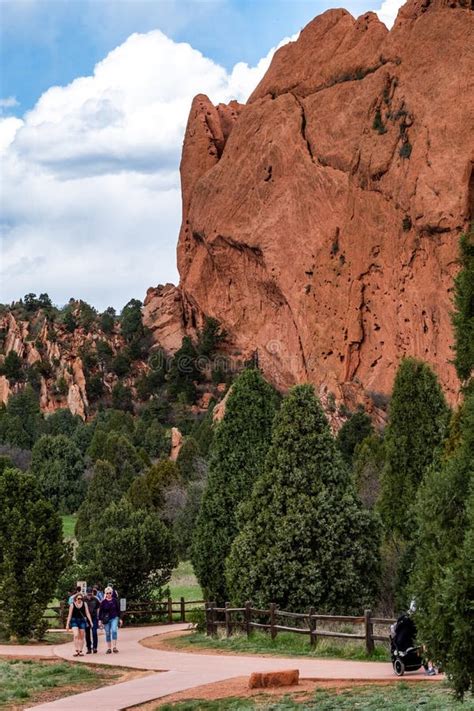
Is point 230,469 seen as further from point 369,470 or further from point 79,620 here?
point 369,470

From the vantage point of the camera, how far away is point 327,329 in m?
96.7

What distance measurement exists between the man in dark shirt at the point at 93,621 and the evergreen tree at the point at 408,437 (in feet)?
27.2

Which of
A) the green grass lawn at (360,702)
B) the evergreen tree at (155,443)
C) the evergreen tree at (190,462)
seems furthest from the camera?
the evergreen tree at (155,443)

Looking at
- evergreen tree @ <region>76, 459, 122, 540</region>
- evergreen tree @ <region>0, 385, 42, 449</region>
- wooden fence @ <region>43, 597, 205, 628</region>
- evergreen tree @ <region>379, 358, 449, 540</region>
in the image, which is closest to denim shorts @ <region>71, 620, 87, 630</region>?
evergreen tree @ <region>379, 358, 449, 540</region>

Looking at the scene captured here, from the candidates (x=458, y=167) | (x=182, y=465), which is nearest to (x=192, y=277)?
(x=458, y=167)

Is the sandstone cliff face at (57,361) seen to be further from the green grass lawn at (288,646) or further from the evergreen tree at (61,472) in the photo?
the green grass lawn at (288,646)

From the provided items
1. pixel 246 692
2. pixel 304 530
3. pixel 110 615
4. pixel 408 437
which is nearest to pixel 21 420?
pixel 408 437

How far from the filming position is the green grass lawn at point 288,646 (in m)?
21.1

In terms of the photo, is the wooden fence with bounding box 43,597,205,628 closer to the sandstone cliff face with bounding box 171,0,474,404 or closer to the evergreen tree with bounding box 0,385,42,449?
the sandstone cliff face with bounding box 171,0,474,404

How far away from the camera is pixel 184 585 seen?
54.4 m

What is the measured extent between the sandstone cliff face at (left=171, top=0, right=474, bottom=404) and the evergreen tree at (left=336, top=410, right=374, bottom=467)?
296 inches

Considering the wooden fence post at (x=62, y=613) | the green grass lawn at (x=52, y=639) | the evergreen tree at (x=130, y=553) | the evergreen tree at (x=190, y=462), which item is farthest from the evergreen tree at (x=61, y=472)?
the green grass lawn at (x=52, y=639)

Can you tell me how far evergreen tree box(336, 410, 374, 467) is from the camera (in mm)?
74688

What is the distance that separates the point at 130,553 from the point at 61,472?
49.7 m
